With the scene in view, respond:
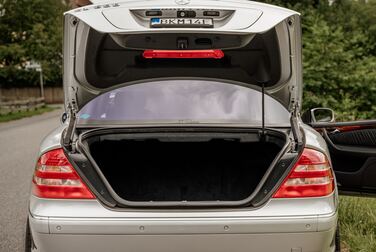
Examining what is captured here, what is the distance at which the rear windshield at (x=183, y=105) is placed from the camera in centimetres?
356

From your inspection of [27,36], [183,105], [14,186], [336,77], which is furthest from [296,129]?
[27,36]

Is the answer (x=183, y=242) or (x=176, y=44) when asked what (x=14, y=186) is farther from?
(x=183, y=242)

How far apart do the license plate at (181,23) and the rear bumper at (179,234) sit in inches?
46.0

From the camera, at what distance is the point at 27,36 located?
36.6 meters

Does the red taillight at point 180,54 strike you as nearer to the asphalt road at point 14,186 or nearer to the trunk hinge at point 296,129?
the trunk hinge at point 296,129

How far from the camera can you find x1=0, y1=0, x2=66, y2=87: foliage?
34.2 metres

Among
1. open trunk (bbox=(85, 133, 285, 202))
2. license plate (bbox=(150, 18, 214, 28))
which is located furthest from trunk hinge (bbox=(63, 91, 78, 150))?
license plate (bbox=(150, 18, 214, 28))

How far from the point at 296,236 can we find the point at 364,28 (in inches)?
798

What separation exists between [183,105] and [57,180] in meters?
1.15

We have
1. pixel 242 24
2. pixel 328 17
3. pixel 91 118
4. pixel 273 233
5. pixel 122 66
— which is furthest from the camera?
pixel 328 17

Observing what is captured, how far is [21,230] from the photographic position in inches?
198

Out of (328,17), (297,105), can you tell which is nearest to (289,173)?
(297,105)

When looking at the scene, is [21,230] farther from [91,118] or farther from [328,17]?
[328,17]

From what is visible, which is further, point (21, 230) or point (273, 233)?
point (21, 230)
